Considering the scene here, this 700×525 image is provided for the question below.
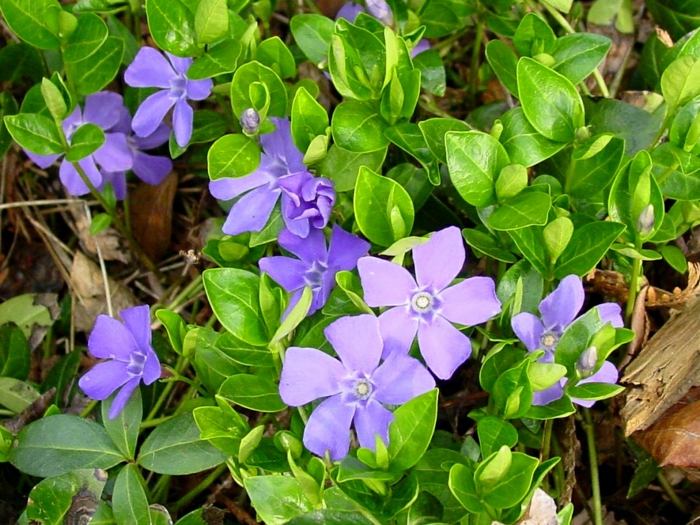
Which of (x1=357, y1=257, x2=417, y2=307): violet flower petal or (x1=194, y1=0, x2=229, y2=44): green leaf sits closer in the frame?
(x1=357, y1=257, x2=417, y2=307): violet flower petal

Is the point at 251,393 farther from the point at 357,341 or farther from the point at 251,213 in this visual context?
the point at 251,213

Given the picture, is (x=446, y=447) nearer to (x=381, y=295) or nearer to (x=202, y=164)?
(x=381, y=295)

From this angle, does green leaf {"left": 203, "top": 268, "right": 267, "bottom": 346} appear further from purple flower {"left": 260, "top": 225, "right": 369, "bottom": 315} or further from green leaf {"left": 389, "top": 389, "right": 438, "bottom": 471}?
green leaf {"left": 389, "top": 389, "right": 438, "bottom": 471}

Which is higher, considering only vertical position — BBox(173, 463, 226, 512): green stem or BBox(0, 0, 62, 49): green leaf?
BBox(0, 0, 62, 49): green leaf

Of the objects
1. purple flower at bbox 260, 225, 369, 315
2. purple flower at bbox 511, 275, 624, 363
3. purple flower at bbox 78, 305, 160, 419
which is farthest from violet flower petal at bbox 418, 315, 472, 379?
purple flower at bbox 78, 305, 160, 419

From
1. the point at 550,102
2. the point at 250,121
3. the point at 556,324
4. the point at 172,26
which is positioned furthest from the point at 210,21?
the point at 556,324

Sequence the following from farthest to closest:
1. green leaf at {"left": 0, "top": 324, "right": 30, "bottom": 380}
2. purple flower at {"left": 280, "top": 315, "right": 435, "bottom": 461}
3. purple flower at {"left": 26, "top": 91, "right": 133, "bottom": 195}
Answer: purple flower at {"left": 26, "top": 91, "right": 133, "bottom": 195} < green leaf at {"left": 0, "top": 324, "right": 30, "bottom": 380} < purple flower at {"left": 280, "top": 315, "right": 435, "bottom": 461}
